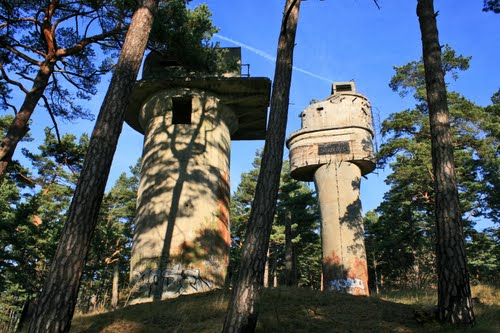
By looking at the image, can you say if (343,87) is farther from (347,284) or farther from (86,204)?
(86,204)

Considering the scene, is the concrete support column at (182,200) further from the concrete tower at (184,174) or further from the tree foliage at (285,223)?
the tree foliage at (285,223)

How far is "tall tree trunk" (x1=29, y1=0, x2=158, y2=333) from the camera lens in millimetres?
5500

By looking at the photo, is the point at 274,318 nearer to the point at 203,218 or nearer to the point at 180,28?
the point at 203,218

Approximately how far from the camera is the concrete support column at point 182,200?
12125mm

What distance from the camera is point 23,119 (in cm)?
1130

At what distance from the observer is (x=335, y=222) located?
20359mm

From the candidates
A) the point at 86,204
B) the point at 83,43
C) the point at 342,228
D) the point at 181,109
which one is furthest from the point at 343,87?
the point at 86,204

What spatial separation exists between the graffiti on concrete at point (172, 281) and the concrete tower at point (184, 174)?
3cm

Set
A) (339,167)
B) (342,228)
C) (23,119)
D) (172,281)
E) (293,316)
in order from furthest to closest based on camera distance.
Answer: (339,167) < (342,228) < (172,281) < (23,119) < (293,316)

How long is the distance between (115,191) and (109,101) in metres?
28.9

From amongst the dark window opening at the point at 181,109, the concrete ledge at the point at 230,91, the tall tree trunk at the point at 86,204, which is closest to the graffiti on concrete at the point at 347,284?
the concrete ledge at the point at 230,91

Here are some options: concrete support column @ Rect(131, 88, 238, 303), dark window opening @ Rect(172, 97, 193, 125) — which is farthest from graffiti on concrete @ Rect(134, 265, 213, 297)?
dark window opening @ Rect(172, 97, 193, 125)

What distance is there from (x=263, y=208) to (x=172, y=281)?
644 cm

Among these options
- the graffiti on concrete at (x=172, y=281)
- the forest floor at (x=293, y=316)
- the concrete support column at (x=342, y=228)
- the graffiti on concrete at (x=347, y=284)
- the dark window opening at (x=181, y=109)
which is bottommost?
the forest floor at (x=293, y=316)
